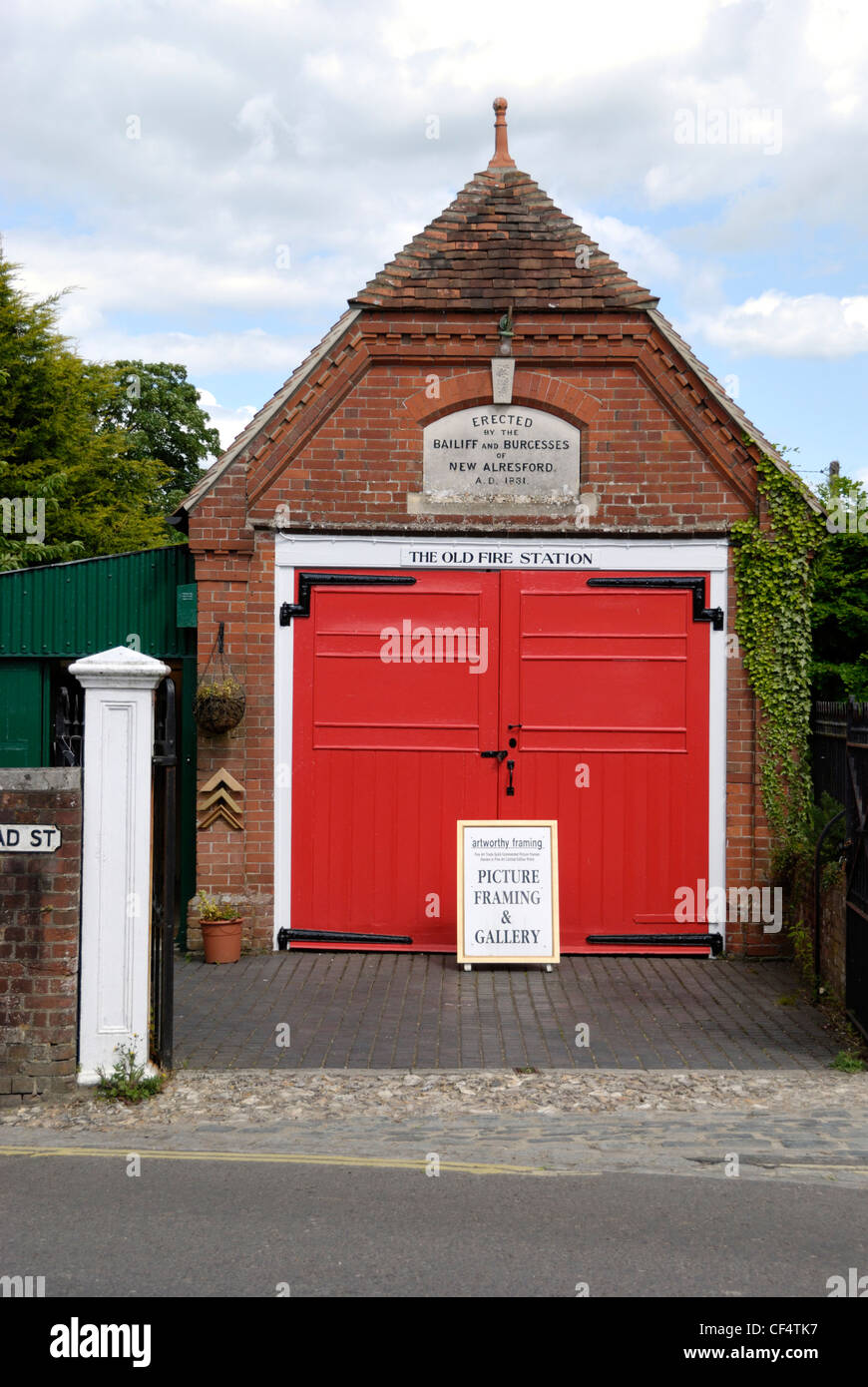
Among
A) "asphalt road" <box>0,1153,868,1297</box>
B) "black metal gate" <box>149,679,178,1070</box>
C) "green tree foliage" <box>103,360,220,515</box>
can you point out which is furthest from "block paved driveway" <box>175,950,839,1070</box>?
"green tree foliage" <box>103,360,220,515</box>

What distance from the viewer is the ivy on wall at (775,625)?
1038 centimetres

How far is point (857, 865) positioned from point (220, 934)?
5.00m

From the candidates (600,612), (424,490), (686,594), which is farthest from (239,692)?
(686,594)

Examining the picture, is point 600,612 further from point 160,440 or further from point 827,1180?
point 160,440

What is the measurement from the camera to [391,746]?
34.1 feet

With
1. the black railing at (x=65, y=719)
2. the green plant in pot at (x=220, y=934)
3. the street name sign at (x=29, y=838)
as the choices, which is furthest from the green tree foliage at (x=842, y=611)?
the street name sign at (x=29, y=838)

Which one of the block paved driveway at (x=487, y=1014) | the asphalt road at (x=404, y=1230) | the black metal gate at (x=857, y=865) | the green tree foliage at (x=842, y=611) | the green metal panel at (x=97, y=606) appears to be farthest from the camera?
the green tree foliage at (x=842, y=611)

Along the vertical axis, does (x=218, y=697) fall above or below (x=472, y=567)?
below

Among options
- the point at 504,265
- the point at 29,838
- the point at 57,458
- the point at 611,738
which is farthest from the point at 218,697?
the point at 57,458

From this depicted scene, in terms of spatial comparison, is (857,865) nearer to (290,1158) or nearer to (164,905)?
(290,1158)

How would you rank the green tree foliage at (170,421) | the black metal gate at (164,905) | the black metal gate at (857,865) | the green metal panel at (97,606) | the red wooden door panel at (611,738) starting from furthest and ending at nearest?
1. the green tree foliage at (170,421)
2. the green metal panel at (97,606)
3. the red wooden door panel at (611,738)
4. the black metal gate at (857,865)
5. the black metal gate at (164,905)

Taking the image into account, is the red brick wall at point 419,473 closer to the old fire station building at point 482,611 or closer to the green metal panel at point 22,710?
the old fire station building at point 482,611

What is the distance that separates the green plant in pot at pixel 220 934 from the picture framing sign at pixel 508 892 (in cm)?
186

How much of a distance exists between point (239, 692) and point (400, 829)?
1.76 m
